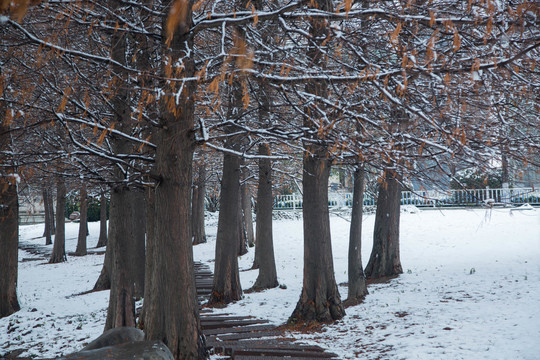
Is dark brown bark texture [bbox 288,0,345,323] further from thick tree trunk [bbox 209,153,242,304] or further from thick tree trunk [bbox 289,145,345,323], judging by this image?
thick tree trunk [bbox 209,153,242,304]

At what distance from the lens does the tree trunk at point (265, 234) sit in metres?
Result: 13.8

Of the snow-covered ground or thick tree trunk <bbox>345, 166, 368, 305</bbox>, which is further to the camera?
thick tree trunk <bbox>345, 166, 368, 305</bbox>

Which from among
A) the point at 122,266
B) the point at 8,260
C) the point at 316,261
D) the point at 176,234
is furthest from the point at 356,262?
the point at 8,260

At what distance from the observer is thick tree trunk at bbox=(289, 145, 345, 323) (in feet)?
29.6

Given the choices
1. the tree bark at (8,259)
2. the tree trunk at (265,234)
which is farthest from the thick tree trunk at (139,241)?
the tree trunk at (265,234)

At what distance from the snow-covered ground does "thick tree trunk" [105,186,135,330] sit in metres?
0.90

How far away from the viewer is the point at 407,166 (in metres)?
6.78

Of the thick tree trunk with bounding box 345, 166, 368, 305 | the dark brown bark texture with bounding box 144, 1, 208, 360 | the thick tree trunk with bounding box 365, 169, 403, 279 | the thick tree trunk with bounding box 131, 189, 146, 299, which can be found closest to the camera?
the dark brown bark texture with bounding box 144, 1, 208, 360

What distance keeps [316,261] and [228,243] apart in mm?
3701

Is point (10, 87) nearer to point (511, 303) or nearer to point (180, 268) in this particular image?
point (180, 268)

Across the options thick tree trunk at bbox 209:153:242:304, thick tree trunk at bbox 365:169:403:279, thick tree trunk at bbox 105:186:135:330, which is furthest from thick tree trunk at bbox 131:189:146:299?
thick tree trunk at bbox 365:169:403:279

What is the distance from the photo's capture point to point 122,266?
28.5 feet

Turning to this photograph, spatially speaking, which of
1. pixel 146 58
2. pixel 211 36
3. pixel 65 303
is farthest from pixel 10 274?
pixel 211 36

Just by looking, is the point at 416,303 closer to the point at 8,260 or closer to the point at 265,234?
the point at 265,234
